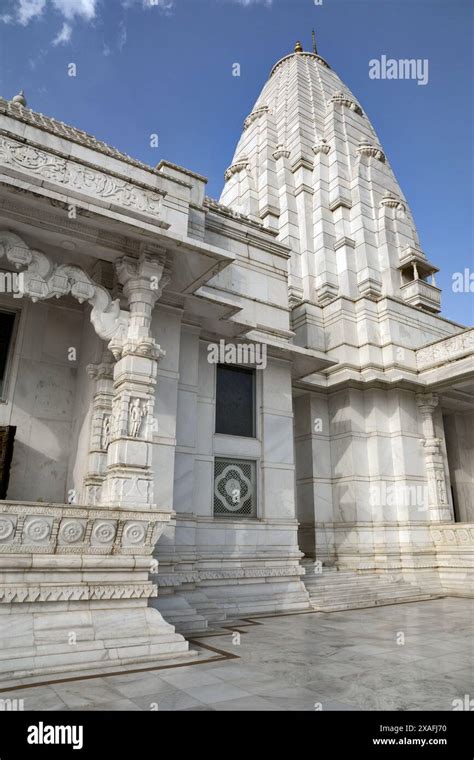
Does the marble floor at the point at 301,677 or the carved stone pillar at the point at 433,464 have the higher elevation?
the carved stone pillar at the point at 433,464

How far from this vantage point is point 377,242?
864 inches

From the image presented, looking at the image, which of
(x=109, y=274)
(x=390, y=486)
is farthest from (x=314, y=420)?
(x=109, y=274)

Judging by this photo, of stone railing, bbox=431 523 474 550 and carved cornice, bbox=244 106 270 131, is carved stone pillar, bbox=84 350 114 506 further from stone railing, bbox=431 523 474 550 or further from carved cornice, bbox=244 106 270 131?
carved cornice, bbox=244 106 270 131

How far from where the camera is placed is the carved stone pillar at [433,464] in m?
15.2

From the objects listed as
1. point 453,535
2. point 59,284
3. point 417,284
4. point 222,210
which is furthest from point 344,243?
point 59,284

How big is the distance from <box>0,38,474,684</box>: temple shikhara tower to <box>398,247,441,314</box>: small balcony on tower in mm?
97

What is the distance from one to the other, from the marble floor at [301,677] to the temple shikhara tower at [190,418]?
2.54ft

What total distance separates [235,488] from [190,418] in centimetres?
211

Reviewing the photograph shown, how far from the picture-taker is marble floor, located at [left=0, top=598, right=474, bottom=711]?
14.8ft

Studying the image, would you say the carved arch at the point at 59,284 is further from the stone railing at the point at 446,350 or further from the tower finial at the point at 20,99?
the stone railing at the point at 446,350

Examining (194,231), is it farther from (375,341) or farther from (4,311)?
(375,341)

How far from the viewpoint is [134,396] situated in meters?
7.54

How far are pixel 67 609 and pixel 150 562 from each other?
121cm

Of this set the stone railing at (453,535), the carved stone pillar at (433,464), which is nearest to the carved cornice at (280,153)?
the carved stone pillar at (433,464)
